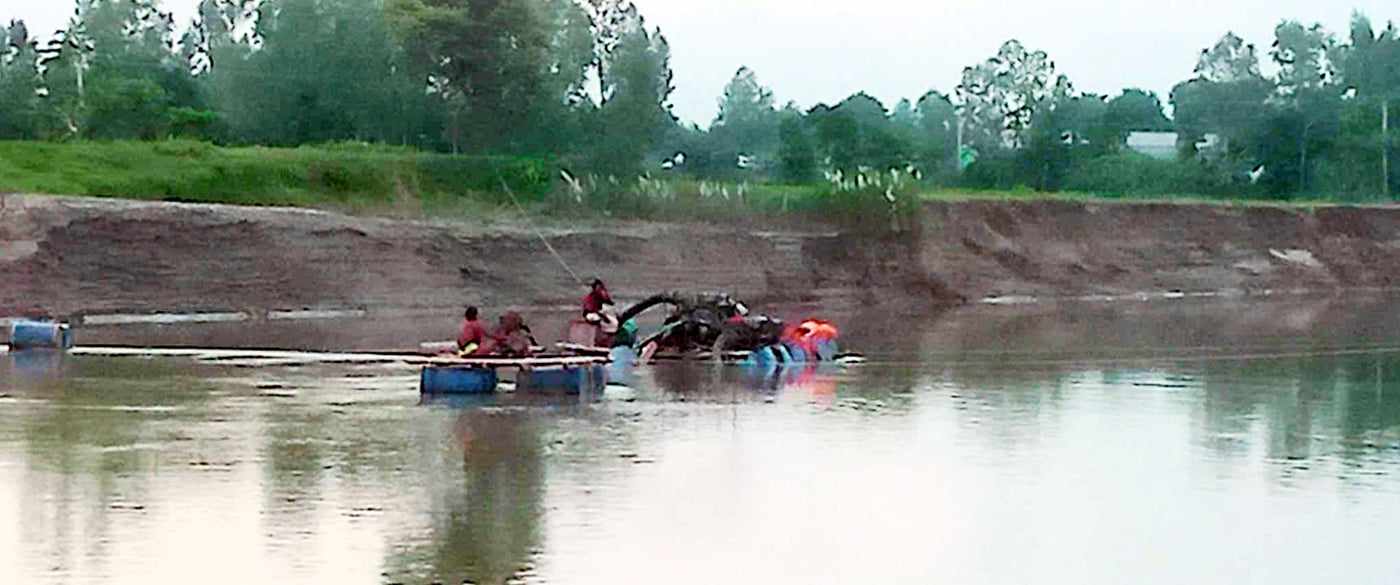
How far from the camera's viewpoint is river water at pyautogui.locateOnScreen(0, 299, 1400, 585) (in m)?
16.4

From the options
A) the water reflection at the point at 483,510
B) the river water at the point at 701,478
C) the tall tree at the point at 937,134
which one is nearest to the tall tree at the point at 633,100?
the tall tree at the point at 937,134

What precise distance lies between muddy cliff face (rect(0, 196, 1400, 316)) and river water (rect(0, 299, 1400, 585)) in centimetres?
1361

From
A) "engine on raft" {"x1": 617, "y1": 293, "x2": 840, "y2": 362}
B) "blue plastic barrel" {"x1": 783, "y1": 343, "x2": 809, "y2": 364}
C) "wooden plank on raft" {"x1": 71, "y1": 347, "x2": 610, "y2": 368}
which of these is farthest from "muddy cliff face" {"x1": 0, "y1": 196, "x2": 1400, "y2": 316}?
"blue plastic barrel" {"x1": 783, "y1": 343, "x2": 809, "y2": 364}

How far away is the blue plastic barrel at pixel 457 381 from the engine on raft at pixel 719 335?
675 centimetres

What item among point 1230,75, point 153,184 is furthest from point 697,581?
point 1230,75

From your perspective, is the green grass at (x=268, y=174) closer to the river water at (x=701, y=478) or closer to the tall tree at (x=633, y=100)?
the tall tree at (x=633, y=100)

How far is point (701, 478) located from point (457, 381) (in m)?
7.48

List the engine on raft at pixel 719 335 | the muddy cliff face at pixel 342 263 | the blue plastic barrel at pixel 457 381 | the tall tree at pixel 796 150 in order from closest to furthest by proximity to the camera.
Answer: the blue plastic barrel at pixel 457 381, the engine on raft at pixel 719 335, the muddy cliff face at pixel 342 263, the tall tree at pixel 796 150

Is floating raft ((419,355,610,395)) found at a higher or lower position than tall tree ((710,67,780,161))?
lower

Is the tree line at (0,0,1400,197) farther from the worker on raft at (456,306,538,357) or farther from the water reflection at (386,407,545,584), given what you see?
the water reflection at (386,407,545,584)

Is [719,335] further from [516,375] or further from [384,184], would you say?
[384,184]

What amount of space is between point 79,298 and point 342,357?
43.6ft

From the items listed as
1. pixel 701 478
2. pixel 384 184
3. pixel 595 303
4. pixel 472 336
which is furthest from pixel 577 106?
pixel 701 478

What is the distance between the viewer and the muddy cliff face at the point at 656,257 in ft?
154
